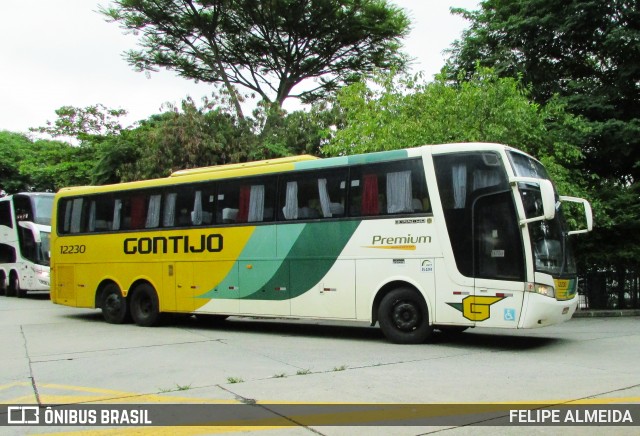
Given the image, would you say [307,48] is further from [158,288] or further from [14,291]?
[158,288]

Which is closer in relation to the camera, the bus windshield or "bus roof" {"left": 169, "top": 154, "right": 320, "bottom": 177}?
the bus windshield

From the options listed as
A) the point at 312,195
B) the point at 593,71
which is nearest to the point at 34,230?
the point at 312,195

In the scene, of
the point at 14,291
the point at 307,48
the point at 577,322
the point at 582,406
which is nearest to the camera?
the point at 582,406

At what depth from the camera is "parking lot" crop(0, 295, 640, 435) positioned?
674cm

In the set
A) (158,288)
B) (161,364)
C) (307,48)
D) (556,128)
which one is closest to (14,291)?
(158,288)

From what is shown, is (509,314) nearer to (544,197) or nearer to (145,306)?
(544,197)

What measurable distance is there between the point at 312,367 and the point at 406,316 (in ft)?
9.18

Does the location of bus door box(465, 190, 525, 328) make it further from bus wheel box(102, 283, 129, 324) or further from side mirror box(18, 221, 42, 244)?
side mirror box(18, 221, 42, 244)

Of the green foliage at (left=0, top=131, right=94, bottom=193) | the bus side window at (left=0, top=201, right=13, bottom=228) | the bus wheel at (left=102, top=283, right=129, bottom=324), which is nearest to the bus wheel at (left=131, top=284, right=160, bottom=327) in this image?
the bus wheel at (left=102, top=283, right=129, bottom=324)

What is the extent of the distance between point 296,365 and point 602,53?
52.5ft

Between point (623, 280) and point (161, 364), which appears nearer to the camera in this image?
point (161, 364)

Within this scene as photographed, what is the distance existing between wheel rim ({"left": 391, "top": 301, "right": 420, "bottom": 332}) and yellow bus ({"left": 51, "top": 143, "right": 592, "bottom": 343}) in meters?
0.03

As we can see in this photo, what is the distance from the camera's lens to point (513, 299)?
9891mm

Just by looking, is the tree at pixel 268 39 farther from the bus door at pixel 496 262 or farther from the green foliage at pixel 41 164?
the bus door at pixel 496 262
